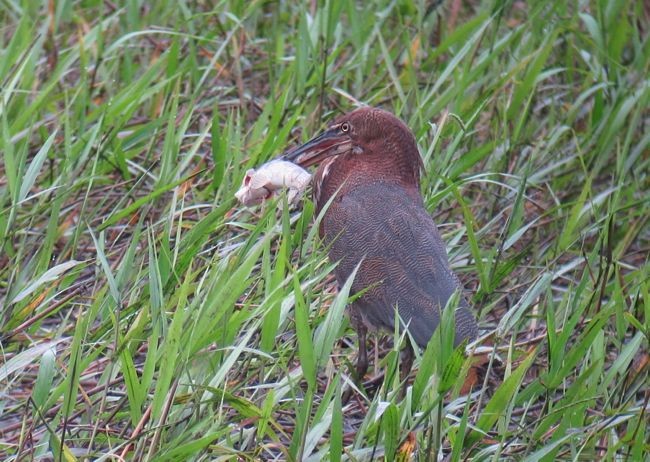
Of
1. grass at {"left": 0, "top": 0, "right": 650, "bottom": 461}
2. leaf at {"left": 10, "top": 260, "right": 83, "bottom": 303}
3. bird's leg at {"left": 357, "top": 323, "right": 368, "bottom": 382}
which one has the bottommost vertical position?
bird's leg at {"left": 357, "top": 323, "right": 368, "bottom": 382}

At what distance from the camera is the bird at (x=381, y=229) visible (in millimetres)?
3869

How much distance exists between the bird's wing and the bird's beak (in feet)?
0.66

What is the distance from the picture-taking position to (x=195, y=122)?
518 cm

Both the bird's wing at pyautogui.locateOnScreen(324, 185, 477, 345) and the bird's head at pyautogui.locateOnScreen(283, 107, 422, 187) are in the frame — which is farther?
the bird's head at pyautogui.locateOnScreen(283, 107, 422, 187)

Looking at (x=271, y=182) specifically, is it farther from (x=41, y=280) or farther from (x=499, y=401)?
(x=499, y=401)

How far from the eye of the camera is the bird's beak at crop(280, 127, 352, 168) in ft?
14.5

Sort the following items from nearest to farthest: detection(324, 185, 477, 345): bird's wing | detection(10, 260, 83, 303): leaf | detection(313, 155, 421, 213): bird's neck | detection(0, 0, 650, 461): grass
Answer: detection(0, 0, 650, 461): grass < detection(10, 260, 83, 303): leaf < detection(324, 185, 477, 345): bird's wing < detection(313, 155, 421, 213): bird's neck

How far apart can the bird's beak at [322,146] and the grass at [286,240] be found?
10 centimetres

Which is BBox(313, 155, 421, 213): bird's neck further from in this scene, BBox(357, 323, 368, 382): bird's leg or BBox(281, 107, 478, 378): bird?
BBox(357, 323, 368, 382): bird's leg

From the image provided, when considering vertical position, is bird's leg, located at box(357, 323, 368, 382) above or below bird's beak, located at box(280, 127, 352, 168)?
below

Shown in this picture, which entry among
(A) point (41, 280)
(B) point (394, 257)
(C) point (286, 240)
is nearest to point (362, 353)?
(B) point (394, 257)

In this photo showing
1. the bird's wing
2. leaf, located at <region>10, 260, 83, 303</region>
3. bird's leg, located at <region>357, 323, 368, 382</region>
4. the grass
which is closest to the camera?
the grass

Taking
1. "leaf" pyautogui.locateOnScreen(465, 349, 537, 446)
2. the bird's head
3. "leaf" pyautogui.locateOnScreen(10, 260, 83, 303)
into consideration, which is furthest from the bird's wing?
"leaf" pyautogui.locateOnScreen(10, 260, 83, 303)

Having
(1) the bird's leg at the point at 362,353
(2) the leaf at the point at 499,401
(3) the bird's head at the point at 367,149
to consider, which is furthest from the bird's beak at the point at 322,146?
(2) the leaf at the point at 499,401
